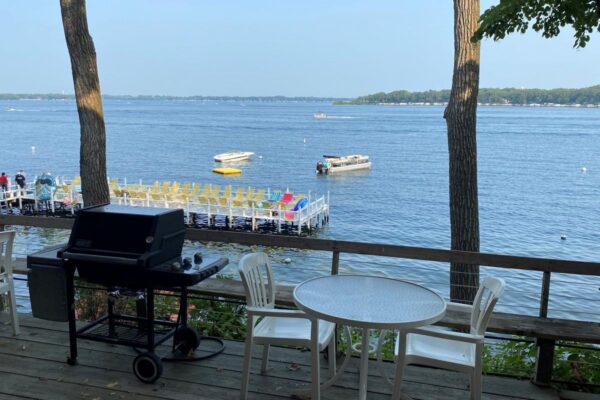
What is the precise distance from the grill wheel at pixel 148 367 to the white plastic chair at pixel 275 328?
555mm

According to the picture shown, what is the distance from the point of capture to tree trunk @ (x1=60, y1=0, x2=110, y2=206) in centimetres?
541

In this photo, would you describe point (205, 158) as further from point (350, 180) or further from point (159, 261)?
point (159, 261)

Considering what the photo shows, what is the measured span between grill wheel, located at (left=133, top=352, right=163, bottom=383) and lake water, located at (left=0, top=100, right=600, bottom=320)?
9.59ft

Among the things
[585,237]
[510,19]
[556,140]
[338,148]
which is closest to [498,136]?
[556,140]

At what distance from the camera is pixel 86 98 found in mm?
5535

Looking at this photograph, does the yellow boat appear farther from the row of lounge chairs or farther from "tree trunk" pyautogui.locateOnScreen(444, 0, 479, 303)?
"tree trunk" pyautogui.locateOnScreen(444, 0, 479, 303)

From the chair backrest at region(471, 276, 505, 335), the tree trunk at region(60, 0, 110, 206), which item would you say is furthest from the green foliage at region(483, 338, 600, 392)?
the tree trunk at region(60, 0, 110, 206)

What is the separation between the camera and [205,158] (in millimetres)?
56281

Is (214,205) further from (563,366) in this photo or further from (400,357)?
(400,357)

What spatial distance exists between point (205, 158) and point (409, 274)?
1677 inches

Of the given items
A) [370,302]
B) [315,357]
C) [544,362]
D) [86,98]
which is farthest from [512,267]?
[86,98]

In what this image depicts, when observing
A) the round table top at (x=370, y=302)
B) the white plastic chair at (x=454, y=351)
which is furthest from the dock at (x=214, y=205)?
the white plastic chair at (x=454, y=351)

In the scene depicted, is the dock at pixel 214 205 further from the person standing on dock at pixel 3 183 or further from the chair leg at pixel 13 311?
the chair leg at pixel 13 311

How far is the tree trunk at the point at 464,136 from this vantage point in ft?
17.3
